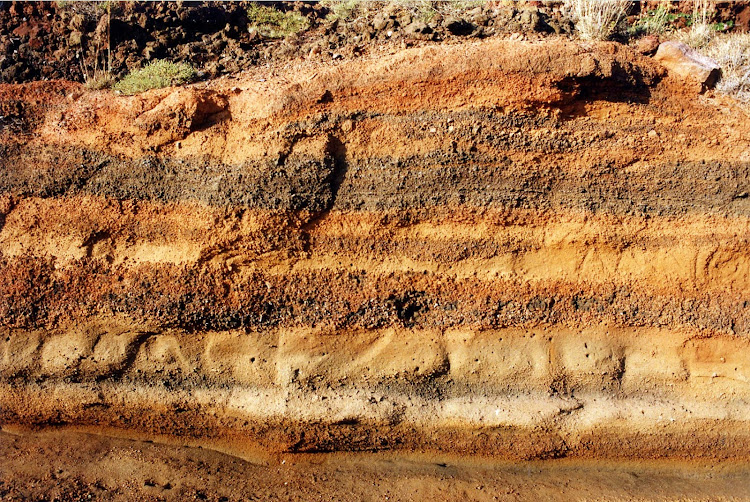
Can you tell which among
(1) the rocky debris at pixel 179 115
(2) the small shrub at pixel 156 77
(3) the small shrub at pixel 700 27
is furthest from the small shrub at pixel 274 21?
(3) the small shrub at pixel 700 27

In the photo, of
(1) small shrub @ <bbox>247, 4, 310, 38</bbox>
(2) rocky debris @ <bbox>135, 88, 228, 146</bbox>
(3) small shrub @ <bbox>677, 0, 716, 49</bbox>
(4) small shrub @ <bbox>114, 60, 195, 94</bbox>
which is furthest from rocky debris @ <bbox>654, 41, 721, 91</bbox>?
(4) small shrub @ <bbox>114, 60, 195, 94</bbox>

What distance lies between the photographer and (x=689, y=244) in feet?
12.7

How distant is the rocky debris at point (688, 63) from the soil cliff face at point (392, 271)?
16 cm

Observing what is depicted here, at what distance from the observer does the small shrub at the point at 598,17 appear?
4117 millimetres

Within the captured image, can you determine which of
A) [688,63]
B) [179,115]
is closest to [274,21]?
[179,115]

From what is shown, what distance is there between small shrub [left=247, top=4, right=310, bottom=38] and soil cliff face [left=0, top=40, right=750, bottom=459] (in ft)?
2.75

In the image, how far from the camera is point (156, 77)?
409 cm

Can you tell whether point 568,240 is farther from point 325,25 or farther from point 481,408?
point 325,25

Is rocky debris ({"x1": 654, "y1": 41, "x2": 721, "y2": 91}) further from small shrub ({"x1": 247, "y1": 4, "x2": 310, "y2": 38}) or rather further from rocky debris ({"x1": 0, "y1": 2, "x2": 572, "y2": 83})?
small shrub ({"x1": 247, "y1": 4, "x2": 310, "y2": 38})

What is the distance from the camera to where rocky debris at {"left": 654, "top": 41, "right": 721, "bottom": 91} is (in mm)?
3924

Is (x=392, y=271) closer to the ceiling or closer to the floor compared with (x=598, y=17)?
closer to the floor

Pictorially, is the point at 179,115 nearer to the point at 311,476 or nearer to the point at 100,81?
the point at 100,81

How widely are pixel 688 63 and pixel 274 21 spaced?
10.4 feet

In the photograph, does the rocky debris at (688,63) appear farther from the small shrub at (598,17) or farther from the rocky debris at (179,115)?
the rocky debris at (179,115)
